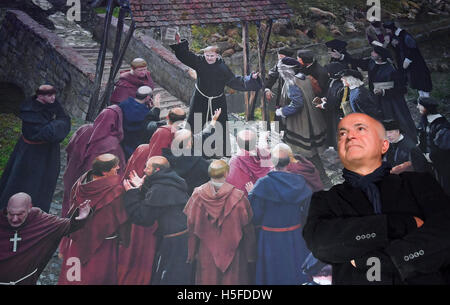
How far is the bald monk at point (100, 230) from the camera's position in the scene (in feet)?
20.6

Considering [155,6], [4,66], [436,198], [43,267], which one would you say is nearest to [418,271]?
[436,198]

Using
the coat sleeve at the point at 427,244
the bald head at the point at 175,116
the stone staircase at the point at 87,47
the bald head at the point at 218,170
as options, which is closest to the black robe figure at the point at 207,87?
the bald head at the point at 175,116

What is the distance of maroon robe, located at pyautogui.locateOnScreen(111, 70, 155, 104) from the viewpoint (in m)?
7.01

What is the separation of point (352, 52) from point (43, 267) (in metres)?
4.87

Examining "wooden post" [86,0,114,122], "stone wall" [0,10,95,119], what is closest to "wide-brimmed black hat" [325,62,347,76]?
"wooden post" [86,0,114,122]

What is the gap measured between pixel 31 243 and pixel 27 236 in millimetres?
96

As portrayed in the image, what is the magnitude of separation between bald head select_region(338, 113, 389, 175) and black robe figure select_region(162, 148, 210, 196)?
229 centimetres

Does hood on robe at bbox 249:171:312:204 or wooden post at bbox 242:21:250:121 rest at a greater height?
wooden post at bbox 242:21:250:121

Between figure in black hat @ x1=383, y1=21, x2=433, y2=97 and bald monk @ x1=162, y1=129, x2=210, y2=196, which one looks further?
figure in black hat @ x1=383, y1=21, x2=433, y2=97

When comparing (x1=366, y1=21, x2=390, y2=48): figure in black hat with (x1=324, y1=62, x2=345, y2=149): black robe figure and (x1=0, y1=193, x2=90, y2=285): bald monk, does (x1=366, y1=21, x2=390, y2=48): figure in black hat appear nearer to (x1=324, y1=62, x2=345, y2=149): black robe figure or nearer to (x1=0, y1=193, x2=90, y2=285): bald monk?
(x1=324, y1=62, x2=345, y2=149): black robe figure

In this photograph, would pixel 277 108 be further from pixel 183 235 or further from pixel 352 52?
pixel 183 235

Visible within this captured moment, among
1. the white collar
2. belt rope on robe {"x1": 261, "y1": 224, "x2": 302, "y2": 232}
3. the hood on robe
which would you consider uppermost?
the white collar

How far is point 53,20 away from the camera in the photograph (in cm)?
805
